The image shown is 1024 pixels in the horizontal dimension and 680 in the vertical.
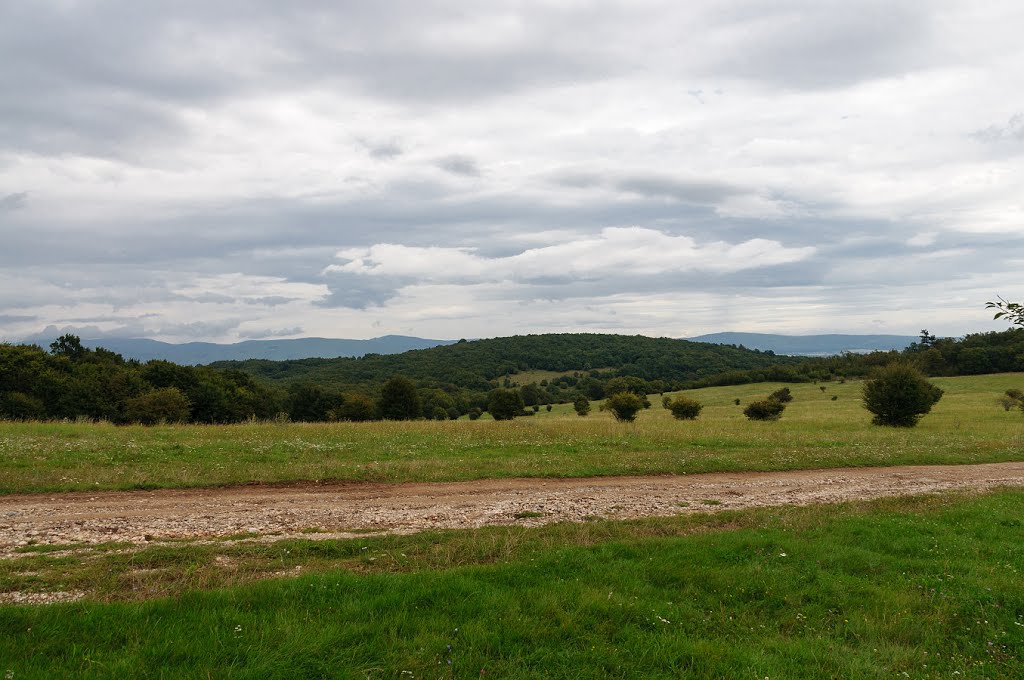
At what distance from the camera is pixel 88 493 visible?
13.9m

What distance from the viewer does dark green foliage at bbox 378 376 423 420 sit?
62594 mm

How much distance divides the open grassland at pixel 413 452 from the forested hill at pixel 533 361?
94.5 m

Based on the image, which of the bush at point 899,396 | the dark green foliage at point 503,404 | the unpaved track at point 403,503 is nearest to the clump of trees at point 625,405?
the dark green foliage at point 503,404

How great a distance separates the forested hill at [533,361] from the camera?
13500 centimetres

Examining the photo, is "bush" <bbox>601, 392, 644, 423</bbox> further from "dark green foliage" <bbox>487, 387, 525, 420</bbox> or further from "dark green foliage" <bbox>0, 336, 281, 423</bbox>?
"dark green foliage" <bbox>0, 336, 281, 423</bbox>

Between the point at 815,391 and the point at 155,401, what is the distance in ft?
277

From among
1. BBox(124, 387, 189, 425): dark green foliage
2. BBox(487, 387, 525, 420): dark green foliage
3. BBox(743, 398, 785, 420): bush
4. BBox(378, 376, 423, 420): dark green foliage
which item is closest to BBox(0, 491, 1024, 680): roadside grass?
BBox(124, 387, 189, 425): dark green foliage

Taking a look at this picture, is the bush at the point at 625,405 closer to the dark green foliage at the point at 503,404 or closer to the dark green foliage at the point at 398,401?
the dark green foliage at the point at 503,404

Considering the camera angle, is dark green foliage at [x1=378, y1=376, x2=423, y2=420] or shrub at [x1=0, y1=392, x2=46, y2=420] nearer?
shrub at [x1=0, y1=392, x2=46, y2=420]

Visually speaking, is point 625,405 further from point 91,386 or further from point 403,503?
point 91,386

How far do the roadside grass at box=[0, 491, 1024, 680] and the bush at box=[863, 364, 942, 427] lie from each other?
36437 millimetres

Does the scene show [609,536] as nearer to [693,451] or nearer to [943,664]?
[943,664]

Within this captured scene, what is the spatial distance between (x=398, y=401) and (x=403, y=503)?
50.2 meters

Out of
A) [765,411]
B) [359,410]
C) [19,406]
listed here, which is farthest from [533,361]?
[19,406]
